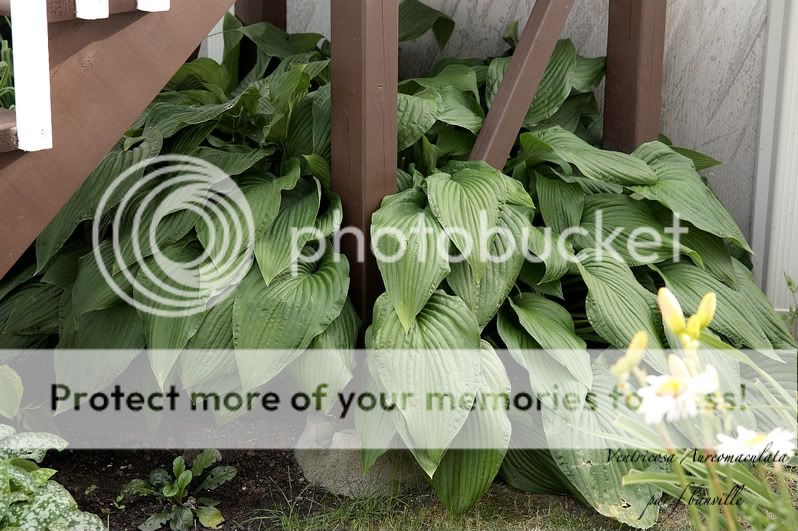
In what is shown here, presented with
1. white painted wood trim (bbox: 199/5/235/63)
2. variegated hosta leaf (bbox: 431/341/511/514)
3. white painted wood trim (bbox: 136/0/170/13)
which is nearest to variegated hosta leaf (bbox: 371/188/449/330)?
variegated hosta leaf (bbox: 431/341/511/514)

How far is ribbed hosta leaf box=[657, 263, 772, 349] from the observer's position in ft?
7.77

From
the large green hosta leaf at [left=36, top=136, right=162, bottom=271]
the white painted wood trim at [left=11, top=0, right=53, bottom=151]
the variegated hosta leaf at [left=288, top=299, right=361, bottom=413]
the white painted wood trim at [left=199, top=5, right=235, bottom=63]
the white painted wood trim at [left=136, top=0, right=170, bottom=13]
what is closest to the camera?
the white painted wood trim at [left=11, top=0, right=53, bottom=151]

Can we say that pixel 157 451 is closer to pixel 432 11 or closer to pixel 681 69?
pixel 432 11

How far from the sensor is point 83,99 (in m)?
1.74

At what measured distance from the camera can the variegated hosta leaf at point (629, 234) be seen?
2.43 metres

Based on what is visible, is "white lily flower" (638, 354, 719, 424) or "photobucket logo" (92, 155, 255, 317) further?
"photobucket logo" (92, 155, 255, 317)

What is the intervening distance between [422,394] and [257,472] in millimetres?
508

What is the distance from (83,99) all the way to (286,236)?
23.6 inches

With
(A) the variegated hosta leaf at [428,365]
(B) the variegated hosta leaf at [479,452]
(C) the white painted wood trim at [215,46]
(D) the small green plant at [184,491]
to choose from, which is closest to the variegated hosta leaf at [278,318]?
(A) the variegated hosta leaf at [428,365]

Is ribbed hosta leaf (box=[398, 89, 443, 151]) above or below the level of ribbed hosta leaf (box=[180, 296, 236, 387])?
above

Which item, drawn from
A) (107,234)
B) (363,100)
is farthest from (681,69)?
(107,234)

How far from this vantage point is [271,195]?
222 cm

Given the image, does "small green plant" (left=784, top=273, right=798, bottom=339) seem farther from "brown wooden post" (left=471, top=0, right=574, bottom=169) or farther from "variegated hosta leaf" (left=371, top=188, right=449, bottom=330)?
"variegated hosta leaf" (left=371, top=188, right=449, bottom=330)

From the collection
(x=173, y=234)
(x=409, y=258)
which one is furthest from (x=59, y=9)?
(x=409, y=258)
